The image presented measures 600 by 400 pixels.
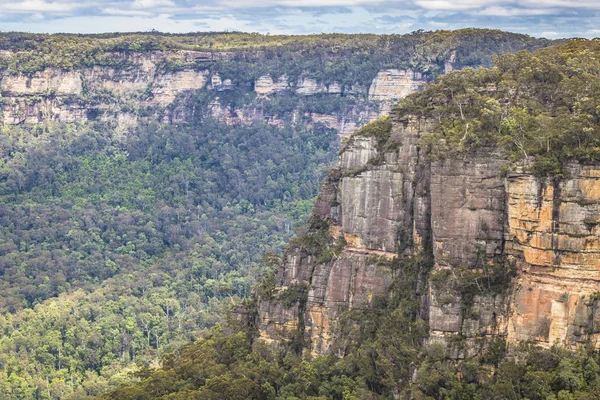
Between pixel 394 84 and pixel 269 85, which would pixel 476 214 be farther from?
pixel 269 85

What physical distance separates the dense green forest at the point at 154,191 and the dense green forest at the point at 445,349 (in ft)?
70.3

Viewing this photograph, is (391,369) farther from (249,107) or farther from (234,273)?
(249,107)

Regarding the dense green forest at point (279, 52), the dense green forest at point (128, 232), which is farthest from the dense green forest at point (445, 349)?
the dense green forest at point (279, 52)

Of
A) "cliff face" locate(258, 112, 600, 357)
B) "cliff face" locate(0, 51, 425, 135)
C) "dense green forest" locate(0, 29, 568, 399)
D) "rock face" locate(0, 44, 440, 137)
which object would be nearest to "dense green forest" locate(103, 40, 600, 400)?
"cliff face" locate(258, 112, 600, 357)

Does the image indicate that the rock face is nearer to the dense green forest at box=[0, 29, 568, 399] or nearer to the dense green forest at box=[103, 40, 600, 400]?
the dense green forest at box=[0, 29, 568, 399]

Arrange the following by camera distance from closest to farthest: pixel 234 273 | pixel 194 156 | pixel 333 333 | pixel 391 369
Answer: pixel 391 369 → pixel 333 333 → pixel 234 273 → pixel 194 156

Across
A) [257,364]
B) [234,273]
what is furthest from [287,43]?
[257,364]

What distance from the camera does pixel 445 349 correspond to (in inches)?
2067

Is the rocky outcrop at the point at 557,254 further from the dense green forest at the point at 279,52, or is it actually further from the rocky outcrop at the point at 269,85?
the rocky outcrop at the point at 269,85

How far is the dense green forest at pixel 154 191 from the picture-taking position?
90688 mm

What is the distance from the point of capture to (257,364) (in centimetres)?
6084

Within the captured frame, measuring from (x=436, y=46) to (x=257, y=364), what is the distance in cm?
7371

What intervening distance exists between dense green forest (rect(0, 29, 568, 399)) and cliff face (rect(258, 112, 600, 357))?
85.7ft

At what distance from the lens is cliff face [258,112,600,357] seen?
49.3 meters
